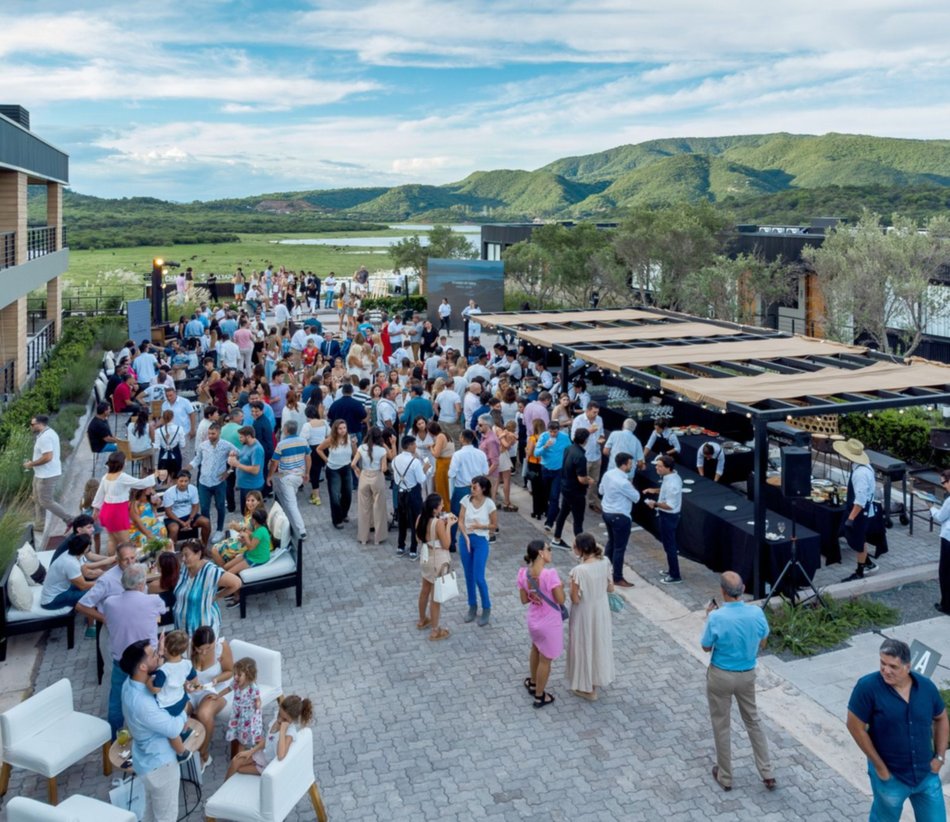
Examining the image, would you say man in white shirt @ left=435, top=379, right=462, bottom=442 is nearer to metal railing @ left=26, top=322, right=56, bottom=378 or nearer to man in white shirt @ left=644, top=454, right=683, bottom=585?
man in white shirt @ left=644, top=454, right=683, bottom=585

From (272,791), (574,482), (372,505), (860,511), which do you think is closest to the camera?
(272,791)

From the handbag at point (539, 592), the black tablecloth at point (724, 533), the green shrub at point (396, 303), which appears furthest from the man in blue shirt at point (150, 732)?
the green shrub at point (396, 303)

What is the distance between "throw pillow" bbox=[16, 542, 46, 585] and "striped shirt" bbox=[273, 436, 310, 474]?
2.80 meters

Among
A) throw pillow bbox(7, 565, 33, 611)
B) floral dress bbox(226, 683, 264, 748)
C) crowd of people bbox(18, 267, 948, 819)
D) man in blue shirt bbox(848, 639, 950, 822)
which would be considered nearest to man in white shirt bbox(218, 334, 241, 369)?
crowd of people bbox(18, 267, 948, 819)

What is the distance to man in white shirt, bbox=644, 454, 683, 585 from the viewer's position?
9055 mm

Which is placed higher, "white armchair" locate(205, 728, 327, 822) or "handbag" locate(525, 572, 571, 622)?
"handbag" locate(525, 572, 571, 622)

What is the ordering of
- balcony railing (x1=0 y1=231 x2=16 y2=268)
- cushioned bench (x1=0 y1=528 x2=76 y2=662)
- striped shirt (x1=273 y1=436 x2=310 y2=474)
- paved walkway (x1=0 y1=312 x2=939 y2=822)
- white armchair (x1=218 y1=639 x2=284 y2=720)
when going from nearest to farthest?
1. paved walkway (x1=0 y1=312 x2=939 y2=822)
2. white armchair (x1=218 y1=639 x2=284 y2=720)
3. cushioned bench (x1=0 y1=528 x2=76 y2=662)
4. striped shirt (x1=273 y1=436 x2=310 y2=474)
5. balcony railing (x1=0 y1=231 x2=16 y2=268)

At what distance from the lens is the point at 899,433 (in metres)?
14.5

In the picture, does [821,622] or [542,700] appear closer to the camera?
[542,700]

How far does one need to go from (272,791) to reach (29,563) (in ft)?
14.5

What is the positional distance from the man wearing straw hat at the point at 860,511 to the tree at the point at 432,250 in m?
32.1

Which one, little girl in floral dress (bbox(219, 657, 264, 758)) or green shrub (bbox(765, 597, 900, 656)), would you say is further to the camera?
green shrub (bbox(765, 597, 900, 656))

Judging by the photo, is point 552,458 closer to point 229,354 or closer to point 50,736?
point 50,736

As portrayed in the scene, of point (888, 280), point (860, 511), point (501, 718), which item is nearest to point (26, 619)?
point (501, 718)
